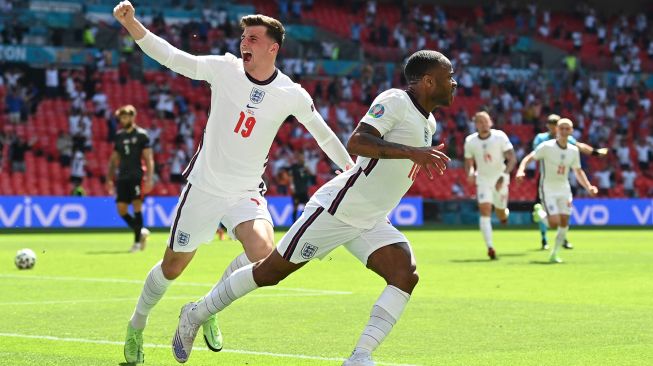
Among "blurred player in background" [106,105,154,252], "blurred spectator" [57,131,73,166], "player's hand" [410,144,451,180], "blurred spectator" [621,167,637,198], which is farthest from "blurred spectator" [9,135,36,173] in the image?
"player's hand" [410,144,451,180]

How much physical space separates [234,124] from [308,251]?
4.67 feet

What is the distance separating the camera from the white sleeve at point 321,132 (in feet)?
29.0

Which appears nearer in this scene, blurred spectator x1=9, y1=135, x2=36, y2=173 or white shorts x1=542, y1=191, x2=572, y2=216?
white shorts x1=542, y1=191, x2=572, y2=216

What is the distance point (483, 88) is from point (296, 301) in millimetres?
36403

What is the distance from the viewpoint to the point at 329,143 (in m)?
8.92

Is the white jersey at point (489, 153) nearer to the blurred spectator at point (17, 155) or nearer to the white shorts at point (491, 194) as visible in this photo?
the white shorts at point (491, 194)

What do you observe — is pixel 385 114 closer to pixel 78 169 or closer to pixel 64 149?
pixel 78 169

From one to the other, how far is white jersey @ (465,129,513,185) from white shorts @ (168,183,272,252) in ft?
41.9

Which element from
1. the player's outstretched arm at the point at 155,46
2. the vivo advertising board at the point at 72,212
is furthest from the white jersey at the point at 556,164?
the vivo advertising board at the point at 72,212

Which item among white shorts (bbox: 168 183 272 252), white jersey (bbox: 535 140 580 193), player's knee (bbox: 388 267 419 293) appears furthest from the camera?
white jersey (bbox: 535 140 580 193)

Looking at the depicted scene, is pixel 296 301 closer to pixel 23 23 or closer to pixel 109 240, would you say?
pixel 109 240

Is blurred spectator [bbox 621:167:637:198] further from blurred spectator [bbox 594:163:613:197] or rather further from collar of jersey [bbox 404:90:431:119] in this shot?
collar of jersey [bbox 404:90:431:119]

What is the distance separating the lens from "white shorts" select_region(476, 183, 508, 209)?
21.1 meters

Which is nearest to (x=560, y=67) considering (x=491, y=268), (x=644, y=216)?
(x=644, y=216)
